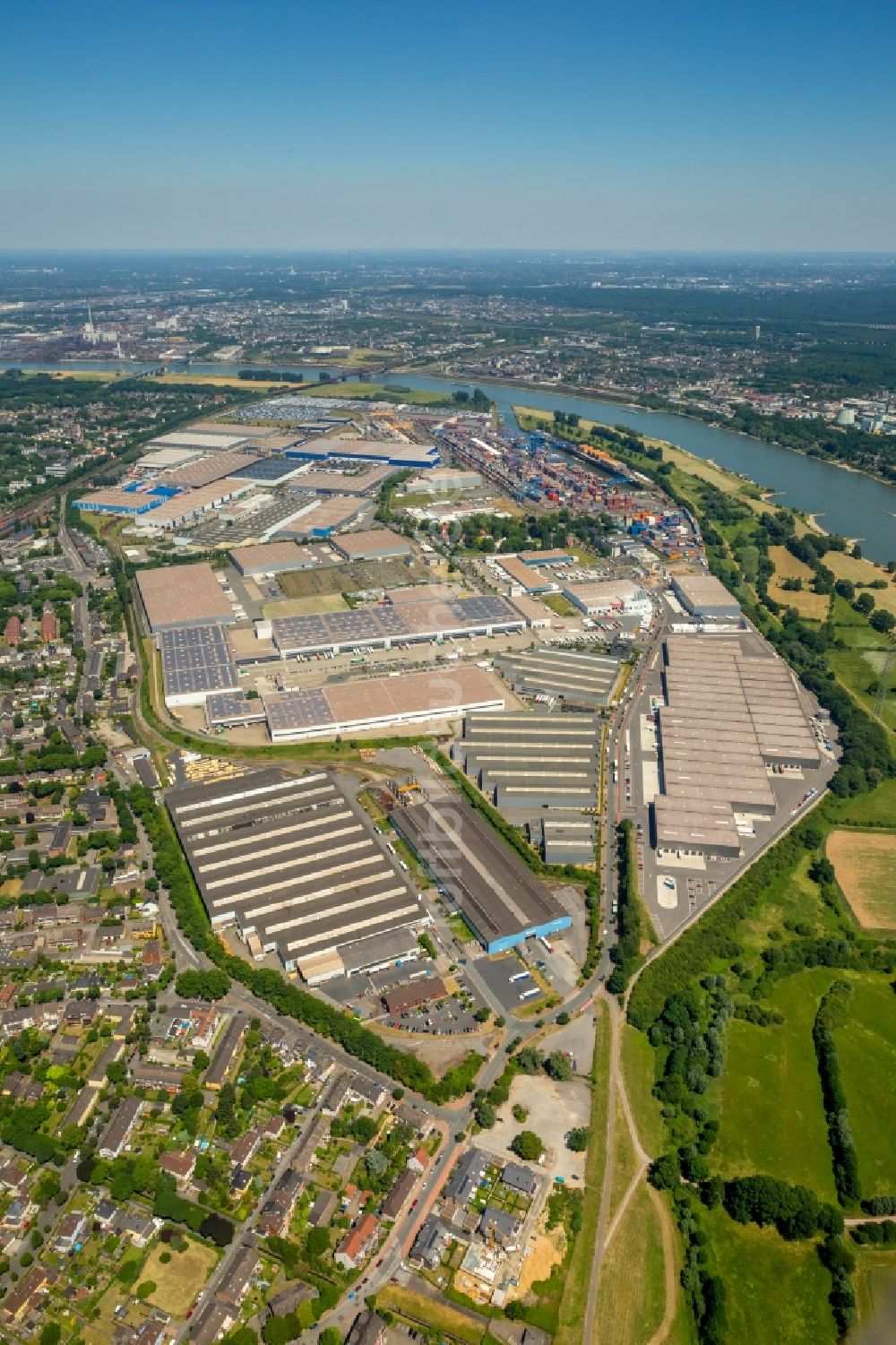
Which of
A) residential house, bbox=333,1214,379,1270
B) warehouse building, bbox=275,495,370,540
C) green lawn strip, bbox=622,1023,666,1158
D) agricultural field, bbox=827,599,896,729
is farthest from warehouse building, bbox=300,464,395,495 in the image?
residential house, bbox=333,1214,379,1270

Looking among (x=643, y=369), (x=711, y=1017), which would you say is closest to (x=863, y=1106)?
(x=711, y=1017)

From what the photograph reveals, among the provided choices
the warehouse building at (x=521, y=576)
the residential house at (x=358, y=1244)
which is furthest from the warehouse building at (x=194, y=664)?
the residential house at (x=358, y=1244)

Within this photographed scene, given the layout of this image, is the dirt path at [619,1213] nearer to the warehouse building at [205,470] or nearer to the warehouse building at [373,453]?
the warehouse building at [205,470]

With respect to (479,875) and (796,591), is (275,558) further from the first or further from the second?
(796,591)

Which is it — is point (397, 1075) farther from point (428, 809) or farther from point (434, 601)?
point (434, 601)

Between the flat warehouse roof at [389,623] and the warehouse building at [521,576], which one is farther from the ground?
the warehouse building at [521,576]

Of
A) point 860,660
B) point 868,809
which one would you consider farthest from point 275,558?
point 868,809
